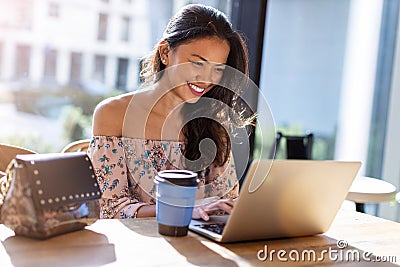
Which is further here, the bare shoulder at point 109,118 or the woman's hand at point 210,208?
the bare shoulder at point 109,118

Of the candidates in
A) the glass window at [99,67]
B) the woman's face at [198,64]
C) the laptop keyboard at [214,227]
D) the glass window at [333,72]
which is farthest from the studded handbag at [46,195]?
the glass window at [333,72]

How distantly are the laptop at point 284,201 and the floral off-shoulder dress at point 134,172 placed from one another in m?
0.34

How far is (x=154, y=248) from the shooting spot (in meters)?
1.23

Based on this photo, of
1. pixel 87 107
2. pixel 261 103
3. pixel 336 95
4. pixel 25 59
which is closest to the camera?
pixel 25 59

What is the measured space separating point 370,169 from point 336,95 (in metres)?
0.51

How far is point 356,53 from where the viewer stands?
356 cm

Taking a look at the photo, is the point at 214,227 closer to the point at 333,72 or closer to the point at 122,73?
the point at 122,73

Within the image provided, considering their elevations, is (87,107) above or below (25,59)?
below

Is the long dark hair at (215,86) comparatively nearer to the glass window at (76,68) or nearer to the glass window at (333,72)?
the glass window at (76,68)

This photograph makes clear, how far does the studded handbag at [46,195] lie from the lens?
1.18 meters

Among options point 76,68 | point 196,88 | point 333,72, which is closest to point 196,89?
point 196,88

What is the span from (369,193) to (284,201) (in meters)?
1.33

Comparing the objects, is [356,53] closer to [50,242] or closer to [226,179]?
[226,179]

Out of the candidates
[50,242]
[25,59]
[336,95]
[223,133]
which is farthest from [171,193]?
[336,95]
